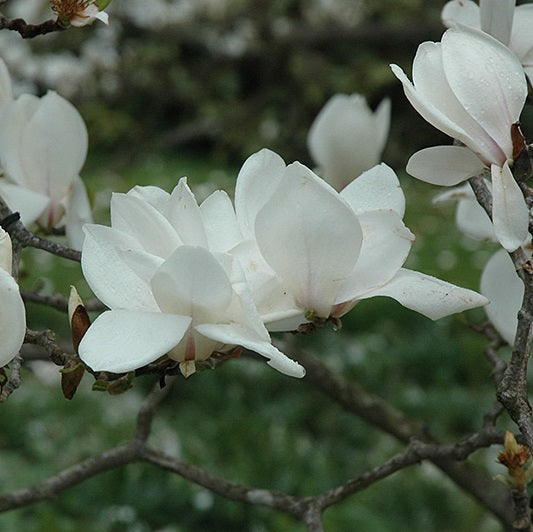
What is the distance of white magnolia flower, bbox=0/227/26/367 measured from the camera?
0.57 meters

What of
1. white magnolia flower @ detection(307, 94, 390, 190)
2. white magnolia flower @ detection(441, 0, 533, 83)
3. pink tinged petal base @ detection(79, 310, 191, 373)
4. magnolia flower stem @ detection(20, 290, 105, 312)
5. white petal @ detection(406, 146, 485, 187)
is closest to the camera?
pink tinged petal base @ detection(79, 310, 191, 373)

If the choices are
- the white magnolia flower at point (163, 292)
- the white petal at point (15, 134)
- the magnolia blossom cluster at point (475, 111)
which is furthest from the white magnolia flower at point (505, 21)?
the white petal at point (15, 134)

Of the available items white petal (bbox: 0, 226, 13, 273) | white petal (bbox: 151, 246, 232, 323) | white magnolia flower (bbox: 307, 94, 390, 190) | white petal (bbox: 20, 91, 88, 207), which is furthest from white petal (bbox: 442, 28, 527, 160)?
white magnolia flower (bbox: 307, 94, 390, 190)

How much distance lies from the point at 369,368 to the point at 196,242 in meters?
3.10

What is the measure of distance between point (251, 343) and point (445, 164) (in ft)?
0.73

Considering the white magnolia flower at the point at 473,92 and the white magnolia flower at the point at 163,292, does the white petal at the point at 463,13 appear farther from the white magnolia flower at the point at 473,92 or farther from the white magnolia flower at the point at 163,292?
the white magnolia flower at the point at 163,292

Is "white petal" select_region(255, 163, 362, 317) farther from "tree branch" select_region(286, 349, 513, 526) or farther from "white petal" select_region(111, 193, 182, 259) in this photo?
"tree branch" select_region(286, 349, 513, 526)

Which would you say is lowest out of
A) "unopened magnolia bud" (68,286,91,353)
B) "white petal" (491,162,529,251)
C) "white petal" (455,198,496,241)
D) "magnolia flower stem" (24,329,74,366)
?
"white petal" (455,198,496,241)

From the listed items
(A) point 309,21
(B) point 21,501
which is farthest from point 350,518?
(A) point 309,21

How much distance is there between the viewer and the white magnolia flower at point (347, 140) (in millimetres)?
1254

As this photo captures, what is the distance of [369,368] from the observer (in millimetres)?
3660

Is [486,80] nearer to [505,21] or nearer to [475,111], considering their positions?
[475,111]

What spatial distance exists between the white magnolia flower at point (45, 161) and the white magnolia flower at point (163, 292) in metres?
0.33

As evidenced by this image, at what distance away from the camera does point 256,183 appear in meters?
0.67
